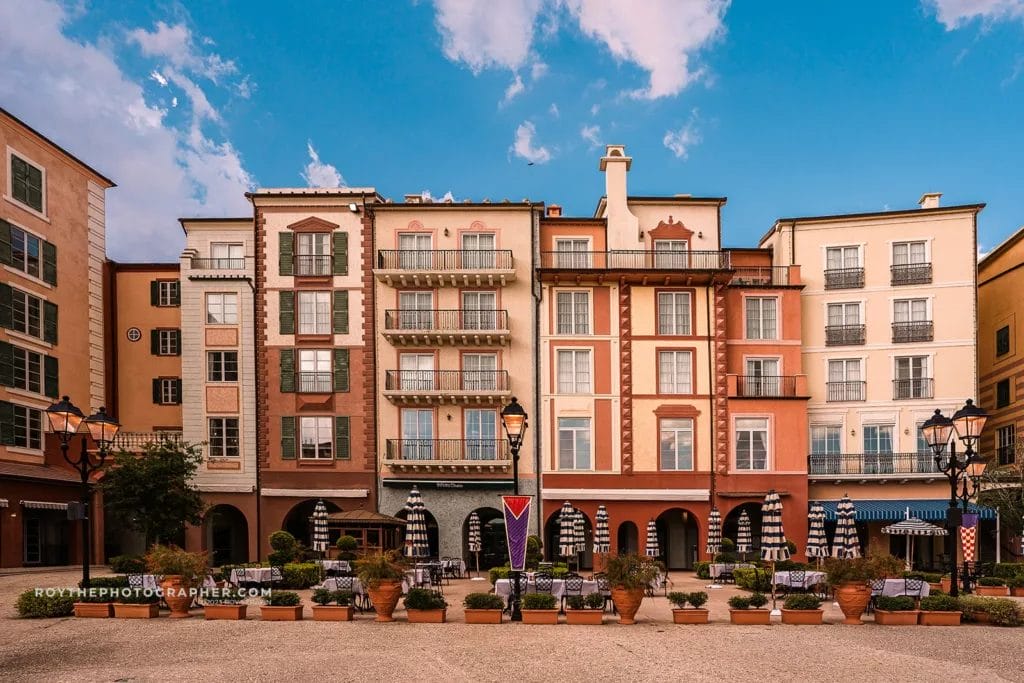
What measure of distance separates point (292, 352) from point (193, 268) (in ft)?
19.0

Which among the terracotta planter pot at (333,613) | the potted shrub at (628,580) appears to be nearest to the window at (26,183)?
the terracotta planter pot at (333,613)

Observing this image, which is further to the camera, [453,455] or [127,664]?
[453,455]

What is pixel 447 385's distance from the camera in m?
37.4

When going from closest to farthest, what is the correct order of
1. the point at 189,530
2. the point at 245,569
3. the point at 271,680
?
the point at 271,680 → the point at 245,569 → the point at 189,530

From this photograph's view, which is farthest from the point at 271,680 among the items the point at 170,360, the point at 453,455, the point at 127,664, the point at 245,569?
the point at 170,360

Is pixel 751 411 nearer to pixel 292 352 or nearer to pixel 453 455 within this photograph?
pixel 453 455

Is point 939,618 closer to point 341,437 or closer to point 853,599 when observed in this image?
point 853,599

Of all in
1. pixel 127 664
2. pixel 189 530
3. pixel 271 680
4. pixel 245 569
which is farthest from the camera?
pixel 189 530

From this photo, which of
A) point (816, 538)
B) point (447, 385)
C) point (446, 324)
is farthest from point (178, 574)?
point (816, 538)

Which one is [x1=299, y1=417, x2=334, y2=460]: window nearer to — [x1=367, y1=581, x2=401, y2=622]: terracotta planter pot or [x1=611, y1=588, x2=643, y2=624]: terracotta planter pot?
[x1=367, y1=581, x2=401, y2=622]: terracotta planter pot

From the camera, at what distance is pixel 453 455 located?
37.2 metres

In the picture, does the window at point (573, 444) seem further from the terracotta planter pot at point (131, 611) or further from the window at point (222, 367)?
the terracotta planter pot at point (131, 611)

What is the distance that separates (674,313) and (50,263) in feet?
85.9

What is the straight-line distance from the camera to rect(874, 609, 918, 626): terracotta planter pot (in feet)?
64.2
